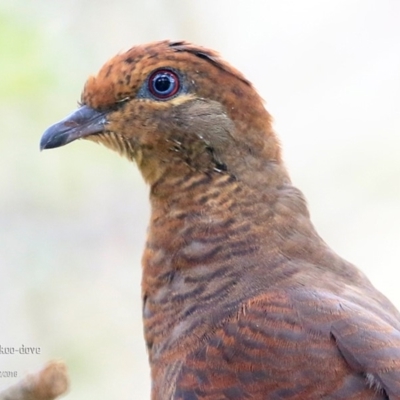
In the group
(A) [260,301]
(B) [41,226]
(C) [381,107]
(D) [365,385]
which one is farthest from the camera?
(C) [381,107]

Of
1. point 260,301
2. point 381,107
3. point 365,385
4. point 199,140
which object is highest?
point 381,107

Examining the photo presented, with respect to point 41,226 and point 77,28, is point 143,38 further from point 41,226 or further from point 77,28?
point 41,226

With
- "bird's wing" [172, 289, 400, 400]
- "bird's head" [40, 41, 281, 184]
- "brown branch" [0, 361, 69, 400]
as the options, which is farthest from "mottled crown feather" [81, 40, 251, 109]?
"brown branch" [0, 361, 69, 400]

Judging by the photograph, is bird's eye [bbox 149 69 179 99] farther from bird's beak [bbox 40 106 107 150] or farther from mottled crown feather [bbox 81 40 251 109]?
bird's beak [bbox 40 106 107 150]

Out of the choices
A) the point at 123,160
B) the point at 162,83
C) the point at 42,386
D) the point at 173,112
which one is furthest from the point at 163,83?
the point at 123,160

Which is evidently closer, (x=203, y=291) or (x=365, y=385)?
(x=365, y=385)

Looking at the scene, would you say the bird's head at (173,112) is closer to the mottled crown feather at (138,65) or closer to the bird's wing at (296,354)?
the mottled crown feather at (138,65)

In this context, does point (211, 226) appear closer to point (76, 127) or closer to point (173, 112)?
point (173, 112)

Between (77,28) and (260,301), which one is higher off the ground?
(77,28)

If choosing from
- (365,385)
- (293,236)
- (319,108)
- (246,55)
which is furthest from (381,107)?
(365,385)
